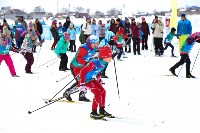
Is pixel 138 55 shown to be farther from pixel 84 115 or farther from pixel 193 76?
pixel 84 115

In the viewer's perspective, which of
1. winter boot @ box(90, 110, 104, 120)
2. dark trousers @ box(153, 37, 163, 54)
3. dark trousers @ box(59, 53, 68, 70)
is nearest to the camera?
winter boot @ box(90, 110, 104, 120)

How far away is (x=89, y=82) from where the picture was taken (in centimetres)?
579

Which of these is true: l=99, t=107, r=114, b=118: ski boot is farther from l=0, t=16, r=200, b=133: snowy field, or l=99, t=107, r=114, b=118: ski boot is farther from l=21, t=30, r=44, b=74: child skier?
l=21, t=30, r=44, b=74: child skier

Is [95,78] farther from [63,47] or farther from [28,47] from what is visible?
[28,47]

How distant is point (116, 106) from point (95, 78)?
127 centimetres

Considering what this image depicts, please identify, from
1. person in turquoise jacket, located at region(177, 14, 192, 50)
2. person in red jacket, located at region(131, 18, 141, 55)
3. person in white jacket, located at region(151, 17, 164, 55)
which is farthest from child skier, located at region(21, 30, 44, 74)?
person in white jacket, located at region(151, 17, 164, 55)

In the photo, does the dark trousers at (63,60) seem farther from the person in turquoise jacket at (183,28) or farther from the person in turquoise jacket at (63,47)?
the person in turquoise jacket at (183,28)

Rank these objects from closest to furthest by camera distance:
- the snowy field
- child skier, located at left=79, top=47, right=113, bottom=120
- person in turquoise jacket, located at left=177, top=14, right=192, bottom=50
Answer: the snowy field, child skier, located at left=79, top=47, right=113, bottom=120, person in turquoise jacket, located at left=177, top=14, right=192, bottom=50

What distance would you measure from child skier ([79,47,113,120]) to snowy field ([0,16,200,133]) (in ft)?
0.73

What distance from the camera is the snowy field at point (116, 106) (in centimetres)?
546

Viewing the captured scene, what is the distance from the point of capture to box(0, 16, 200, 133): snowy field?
546 cm

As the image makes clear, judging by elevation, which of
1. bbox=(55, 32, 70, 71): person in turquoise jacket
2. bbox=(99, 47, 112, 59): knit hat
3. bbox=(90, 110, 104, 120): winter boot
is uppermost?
bbox=(99, 47, 112, 59): knit hat

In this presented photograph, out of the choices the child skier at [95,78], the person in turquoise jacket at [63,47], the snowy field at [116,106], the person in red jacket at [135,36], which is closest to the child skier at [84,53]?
the snowy field at [116,106]

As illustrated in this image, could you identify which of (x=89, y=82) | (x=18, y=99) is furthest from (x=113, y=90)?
(x=89, y=82)
